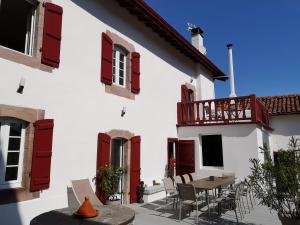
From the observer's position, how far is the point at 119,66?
8688mm

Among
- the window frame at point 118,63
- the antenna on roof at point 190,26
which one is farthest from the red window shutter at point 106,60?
the antenna on roof at point 190,26

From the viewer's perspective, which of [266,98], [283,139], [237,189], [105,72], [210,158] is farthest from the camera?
[266,98]

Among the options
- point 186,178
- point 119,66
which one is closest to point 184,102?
point 186,178

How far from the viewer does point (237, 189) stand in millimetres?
6406

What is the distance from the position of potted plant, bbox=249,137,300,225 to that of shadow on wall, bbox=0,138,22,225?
14.9 feet

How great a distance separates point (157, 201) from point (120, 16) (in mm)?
6284

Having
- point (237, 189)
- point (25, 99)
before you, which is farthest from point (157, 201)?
point (25, 99)

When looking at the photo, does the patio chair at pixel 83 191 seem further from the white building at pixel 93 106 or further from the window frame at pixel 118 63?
the window frame at pixel 118 63

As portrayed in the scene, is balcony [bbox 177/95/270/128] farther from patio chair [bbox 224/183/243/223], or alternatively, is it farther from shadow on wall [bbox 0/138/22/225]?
shadow on wall [bbox 0/138/22/225]

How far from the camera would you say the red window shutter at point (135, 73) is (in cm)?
879

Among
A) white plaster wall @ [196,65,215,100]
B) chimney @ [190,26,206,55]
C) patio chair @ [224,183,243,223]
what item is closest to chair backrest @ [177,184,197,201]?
patio chair @ [224,183,243,223]

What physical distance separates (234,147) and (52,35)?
7705 mm

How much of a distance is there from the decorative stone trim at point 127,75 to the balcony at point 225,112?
3710 mm

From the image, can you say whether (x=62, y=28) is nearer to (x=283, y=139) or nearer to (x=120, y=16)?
(x=120, y=16)
